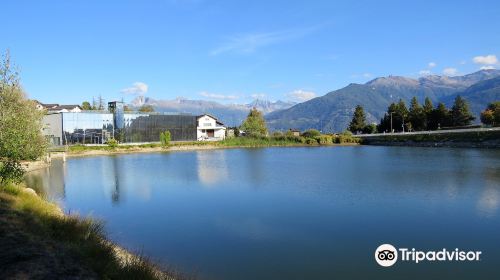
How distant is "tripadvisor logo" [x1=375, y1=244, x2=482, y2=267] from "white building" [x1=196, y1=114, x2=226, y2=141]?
84.7 meters

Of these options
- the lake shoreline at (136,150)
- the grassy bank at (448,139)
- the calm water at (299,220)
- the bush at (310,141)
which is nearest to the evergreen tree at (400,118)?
the grassy bank at (448,139)

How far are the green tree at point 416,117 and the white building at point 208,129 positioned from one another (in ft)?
152

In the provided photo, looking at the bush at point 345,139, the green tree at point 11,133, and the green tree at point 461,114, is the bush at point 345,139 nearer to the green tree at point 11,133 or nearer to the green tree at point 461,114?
the green tree at point 461,114

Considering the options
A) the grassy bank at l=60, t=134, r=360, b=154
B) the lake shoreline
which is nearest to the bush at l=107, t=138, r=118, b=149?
the grassy bank at l=60, t=134, r=360, b=154

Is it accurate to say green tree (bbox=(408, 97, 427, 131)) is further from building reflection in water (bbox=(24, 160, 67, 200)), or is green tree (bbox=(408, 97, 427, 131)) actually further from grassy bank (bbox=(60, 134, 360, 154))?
building reflection in water (bbox=(24, 160, 67, 200))

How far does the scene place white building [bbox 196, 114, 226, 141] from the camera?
323 feet

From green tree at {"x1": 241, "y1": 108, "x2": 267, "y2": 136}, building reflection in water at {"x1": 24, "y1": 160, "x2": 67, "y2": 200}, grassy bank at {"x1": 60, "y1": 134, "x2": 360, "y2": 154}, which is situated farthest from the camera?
green tree at {"x1": 241, "y1": 108, "x2": 267, "y2": 136}

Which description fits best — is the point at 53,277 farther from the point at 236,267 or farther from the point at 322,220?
the point at 322,220

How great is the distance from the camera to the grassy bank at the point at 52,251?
7.08 meters

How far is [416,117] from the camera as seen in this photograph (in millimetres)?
102938

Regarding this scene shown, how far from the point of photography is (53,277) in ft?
22.3

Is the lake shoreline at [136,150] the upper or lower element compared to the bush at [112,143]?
lower

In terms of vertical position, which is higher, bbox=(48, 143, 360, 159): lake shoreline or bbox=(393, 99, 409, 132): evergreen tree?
bbox=(393, 99, 409, 132): evergreen tree

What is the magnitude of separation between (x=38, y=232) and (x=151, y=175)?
90.4 feet
